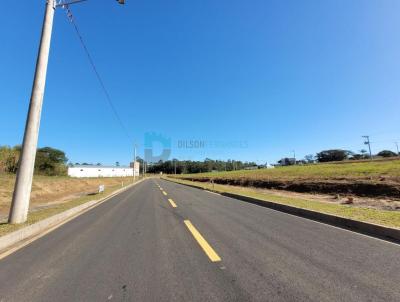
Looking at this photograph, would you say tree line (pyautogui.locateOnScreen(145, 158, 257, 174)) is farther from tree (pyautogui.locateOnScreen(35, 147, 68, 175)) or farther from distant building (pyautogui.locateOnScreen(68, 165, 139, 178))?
tree (pyautogui.locateOnScreen(35, 147, 68, 175))

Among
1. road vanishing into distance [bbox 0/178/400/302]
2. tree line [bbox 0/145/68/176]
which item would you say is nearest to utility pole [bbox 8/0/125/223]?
road vanishing into distance [bbox 0/178/400/302]

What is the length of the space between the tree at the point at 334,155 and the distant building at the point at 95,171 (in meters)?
100

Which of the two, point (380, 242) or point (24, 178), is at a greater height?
point (24, 178)

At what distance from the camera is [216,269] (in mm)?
4559

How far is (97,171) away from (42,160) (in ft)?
158

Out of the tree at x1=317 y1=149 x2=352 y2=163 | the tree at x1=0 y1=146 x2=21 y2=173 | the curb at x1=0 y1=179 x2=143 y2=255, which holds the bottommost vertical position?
the curb at x1=0 y1=179 x2=143 y2=255

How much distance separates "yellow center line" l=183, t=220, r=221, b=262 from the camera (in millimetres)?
5215

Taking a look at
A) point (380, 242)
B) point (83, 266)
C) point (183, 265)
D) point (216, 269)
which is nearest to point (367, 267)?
point (380, 242)

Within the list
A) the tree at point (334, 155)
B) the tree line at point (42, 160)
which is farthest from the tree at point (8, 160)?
the tree at point (334, 155)

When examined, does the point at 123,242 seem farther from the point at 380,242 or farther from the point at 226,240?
the point at 380,242

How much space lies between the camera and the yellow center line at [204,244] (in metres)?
5.21

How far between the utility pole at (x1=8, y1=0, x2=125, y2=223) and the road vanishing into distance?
161 centimetres

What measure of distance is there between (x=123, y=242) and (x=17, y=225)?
3.90m

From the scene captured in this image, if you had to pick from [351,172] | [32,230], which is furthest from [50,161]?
[32,230]
